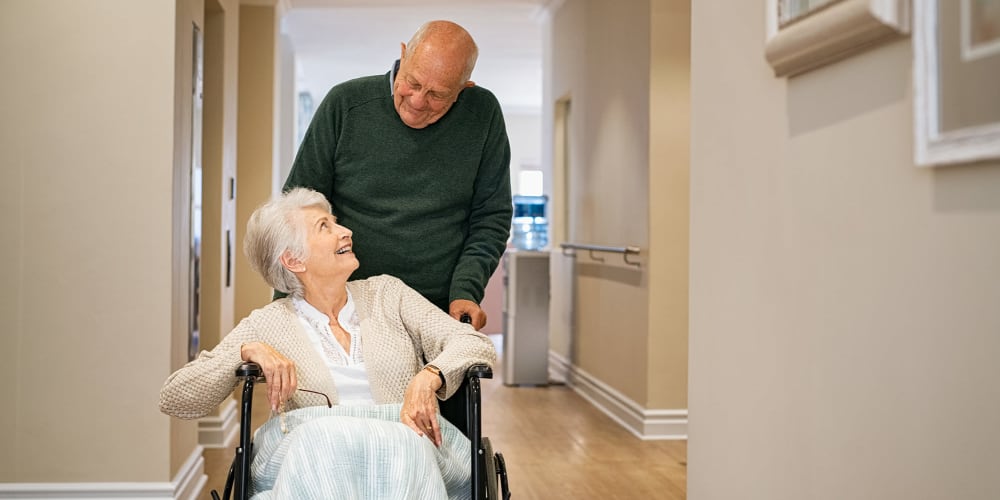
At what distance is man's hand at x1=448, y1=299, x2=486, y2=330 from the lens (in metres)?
2.20

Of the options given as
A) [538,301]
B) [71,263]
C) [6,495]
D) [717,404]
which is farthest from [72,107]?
[538,301]

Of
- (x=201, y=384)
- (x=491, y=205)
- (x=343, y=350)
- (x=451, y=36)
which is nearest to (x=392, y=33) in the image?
(x=491, y=205)

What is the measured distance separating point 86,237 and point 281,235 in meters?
1.30

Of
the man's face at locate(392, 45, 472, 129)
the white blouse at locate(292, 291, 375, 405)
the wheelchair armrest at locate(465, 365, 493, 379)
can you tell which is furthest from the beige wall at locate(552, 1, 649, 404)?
the wheelchair armrest at locate(465, 365, 493, 379)

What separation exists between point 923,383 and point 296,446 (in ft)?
3.34

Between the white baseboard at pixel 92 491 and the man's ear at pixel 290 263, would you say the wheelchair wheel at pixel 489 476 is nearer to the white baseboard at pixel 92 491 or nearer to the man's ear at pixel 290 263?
the man's ear at pixel 290 263

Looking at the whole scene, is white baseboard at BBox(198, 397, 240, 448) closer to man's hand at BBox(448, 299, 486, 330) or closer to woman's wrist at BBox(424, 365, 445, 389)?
man's hand at BBox(448, 299, 486, 330)

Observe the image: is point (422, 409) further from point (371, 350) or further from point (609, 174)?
point (609, 174)

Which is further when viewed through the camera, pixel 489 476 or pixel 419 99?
pixel 419 99

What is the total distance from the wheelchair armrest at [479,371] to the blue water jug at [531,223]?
17.8ft

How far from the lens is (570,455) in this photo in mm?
4371

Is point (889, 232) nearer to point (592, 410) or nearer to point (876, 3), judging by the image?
point (876, 3)

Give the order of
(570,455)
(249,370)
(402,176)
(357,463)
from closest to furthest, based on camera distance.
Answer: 1. (357,463)
2. (249,370)
3. (402,176)
4. (570,455)

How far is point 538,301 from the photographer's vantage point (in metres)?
6.52
